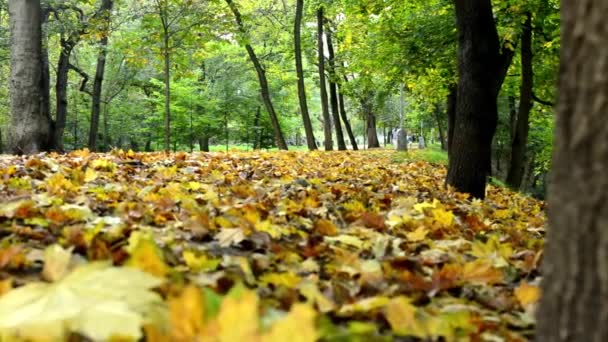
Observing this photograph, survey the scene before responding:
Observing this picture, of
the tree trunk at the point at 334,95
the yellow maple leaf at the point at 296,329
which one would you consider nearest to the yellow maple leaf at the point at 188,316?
the yellow maple leaf at the point at 296,329

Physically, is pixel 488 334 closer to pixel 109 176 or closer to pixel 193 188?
pixel 193 188

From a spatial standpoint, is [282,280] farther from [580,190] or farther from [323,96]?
[323,96]

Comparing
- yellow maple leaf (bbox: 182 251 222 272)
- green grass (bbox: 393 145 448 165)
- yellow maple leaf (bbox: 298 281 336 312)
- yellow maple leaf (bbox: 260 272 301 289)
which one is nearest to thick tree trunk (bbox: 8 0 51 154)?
yellow maple leaf (bbox: 182 251 222 272)

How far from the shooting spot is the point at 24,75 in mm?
7445

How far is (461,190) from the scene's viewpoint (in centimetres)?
632

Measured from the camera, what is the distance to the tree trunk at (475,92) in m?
5.76

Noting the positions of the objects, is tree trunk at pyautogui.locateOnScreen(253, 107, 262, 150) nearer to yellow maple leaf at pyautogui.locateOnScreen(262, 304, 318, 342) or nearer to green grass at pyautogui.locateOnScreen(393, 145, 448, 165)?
green grass at pyautogui.locateOnScreen(393, 145, 448, 165)

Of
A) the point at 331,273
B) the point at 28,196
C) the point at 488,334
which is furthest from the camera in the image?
the point at 28,196

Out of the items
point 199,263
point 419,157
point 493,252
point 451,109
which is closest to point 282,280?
point 199,263

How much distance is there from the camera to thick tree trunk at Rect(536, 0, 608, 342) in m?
0.98

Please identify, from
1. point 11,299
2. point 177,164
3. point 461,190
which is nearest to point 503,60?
point 461,190

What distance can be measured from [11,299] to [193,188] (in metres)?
2.77

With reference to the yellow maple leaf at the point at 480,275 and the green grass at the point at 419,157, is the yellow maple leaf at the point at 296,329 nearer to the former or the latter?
the yellow maple leaf at the point at 480,275

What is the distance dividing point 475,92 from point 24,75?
6286 mm
